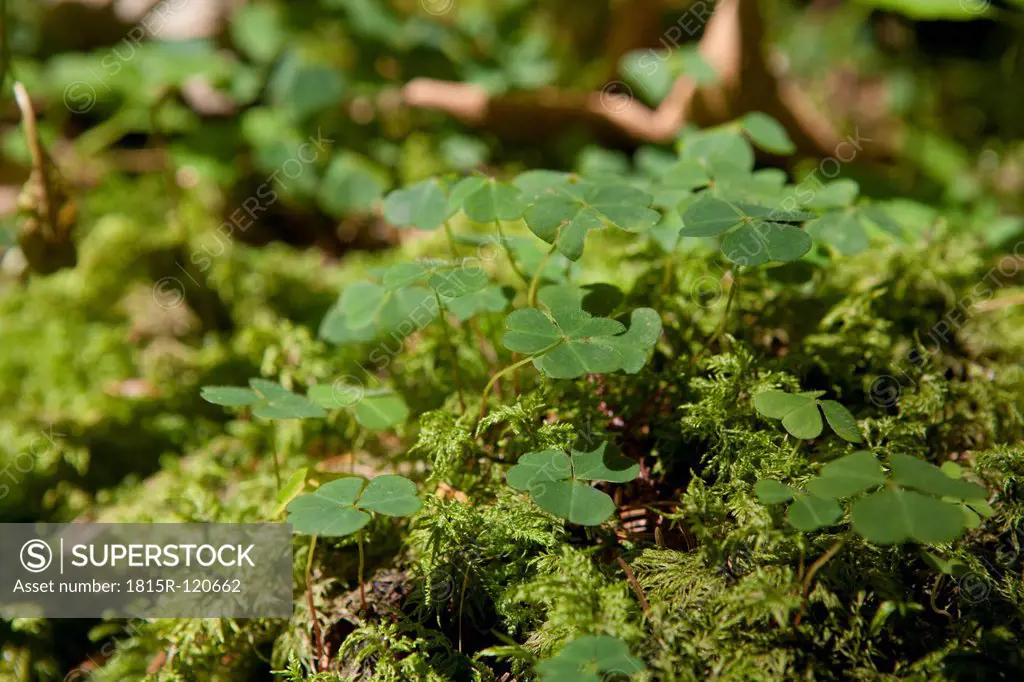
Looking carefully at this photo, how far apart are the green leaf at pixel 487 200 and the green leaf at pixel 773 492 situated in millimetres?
600

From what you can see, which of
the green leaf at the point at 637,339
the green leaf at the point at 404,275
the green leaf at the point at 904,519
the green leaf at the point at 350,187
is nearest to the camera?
the green leaf at the point at 904,519

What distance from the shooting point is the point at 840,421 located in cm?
106

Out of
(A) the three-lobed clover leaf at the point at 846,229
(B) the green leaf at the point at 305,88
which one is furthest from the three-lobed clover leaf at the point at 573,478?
(B) the green leaf at the point at 305,88

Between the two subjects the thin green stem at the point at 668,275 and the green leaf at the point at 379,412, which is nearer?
the green leaf at the point at 379,412

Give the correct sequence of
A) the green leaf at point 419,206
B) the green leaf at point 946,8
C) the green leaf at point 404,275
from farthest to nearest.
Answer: the green leaf at point 946,8
the green leaf at point 419,206
the green leaf at point 404,275

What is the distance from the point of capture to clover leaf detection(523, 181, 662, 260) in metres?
1.16

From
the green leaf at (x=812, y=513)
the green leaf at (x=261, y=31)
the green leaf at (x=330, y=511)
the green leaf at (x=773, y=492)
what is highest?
the green leaf at (x=261, y=31)

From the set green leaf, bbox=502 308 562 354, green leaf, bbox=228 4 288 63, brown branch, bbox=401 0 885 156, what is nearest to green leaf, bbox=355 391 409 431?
green leaf, bbox=502 308 562 354

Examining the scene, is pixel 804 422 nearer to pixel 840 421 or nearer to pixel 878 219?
pixel 840 421

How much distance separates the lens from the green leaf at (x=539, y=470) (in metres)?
1.04

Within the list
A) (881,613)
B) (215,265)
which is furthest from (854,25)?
(881,613)

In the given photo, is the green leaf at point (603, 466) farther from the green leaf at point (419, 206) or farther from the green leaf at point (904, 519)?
the green leaf at point (419, 206)

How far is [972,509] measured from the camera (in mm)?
1052

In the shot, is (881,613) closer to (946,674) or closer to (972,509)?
(946,674)
